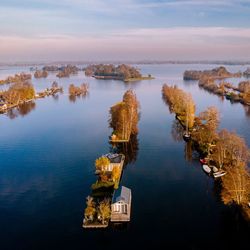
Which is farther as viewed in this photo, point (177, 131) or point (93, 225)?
point (177, 131)

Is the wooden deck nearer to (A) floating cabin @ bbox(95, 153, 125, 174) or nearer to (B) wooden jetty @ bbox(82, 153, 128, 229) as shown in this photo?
(B) wooden jetty @ bbox(82, 153, 128, 229)

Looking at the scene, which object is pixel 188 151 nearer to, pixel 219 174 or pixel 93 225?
pixel 219 174

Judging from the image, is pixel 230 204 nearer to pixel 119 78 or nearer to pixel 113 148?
pixel 113 148

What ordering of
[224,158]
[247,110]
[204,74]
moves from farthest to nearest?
1. [204,74]
2. [247,110]
3. [224,158]

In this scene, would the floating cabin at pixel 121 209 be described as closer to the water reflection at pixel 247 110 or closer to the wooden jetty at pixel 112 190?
the wooden jetty at pixel 112 190

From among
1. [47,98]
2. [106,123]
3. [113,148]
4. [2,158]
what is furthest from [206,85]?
[2,158]

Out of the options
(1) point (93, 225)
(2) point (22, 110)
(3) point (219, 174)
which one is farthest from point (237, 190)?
(2) point (22, 110)
